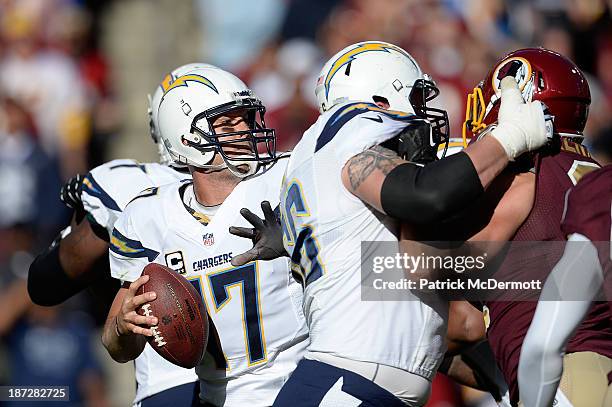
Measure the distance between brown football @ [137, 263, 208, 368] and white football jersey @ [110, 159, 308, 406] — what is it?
21 centimetres

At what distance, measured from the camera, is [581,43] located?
958 cm

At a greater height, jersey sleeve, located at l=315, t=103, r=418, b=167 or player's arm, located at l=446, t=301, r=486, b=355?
jersey sleeve, located at l=315, t=103, r=418, b=167

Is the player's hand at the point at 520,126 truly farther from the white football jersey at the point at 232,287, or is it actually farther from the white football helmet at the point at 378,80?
the white football jersey at the point at 232,287

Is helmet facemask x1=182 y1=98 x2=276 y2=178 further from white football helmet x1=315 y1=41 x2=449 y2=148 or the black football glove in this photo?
the black football glove

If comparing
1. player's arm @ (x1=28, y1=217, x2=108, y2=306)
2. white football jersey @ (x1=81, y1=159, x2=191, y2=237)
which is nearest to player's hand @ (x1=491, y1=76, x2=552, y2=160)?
white football jersey @ (x1=81, y1=159, x2=191, y2=237)

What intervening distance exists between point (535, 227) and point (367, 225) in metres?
0.64

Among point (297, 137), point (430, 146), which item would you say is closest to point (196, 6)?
point (297, 137)

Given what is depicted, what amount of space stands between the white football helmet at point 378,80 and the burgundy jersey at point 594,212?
2.55 feet

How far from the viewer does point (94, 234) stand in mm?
5375

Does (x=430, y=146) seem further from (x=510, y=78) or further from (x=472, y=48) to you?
(x=472, y=48)

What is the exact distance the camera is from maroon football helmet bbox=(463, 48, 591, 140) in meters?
4.38

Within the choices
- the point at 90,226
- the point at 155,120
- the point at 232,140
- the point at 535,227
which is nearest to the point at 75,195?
the point at 90,226

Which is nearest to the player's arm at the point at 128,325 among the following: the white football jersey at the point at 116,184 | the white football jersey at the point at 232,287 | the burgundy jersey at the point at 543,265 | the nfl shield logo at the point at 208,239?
the white football jersey at the point at 232,287

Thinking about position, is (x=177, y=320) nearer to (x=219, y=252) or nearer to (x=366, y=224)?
(x=219, y=252)
